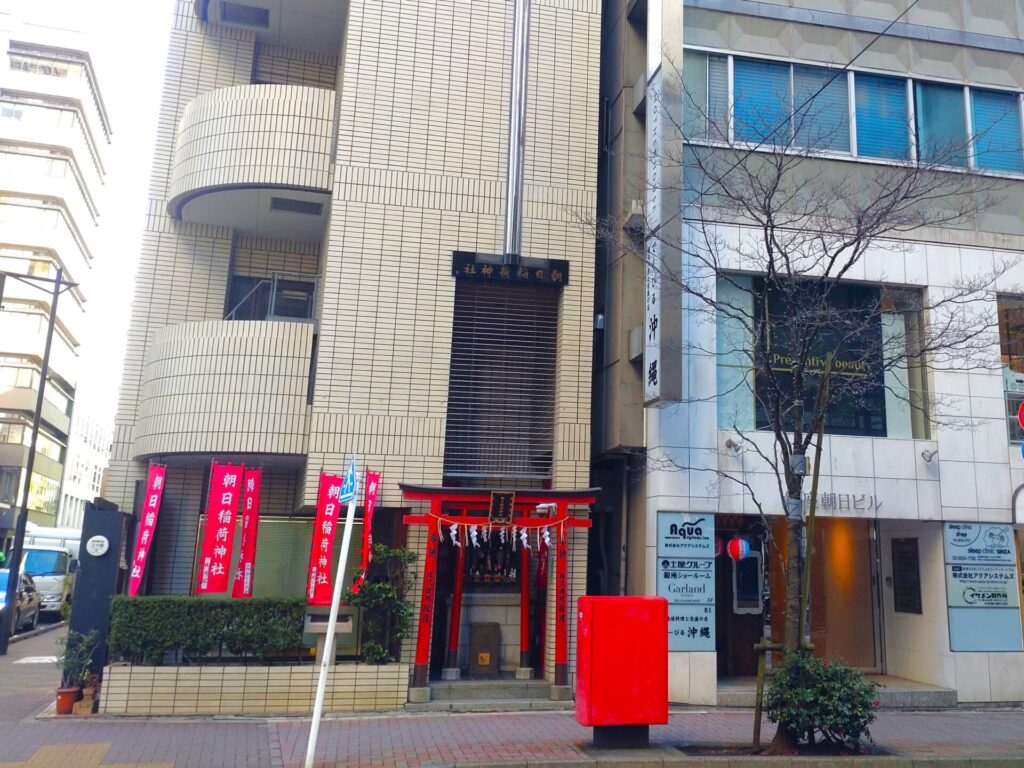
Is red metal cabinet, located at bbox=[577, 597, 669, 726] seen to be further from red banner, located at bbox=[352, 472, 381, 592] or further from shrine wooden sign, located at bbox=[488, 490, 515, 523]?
red banner, located at bbox=[352, 472, 381, 592]

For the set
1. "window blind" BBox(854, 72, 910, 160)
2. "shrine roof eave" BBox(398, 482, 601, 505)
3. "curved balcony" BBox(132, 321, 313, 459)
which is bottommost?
"shrine roof eave" BBox(398, 482, 601, 505)

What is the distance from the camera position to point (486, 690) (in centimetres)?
1217

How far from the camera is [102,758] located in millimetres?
8922

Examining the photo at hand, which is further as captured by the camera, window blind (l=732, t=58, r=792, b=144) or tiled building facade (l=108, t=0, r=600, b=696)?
window blind (l=732, t=58, r=792, b=144)

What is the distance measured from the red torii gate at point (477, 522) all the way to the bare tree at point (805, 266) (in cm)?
204

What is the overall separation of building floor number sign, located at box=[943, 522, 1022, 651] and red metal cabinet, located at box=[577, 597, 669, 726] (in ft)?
22.6

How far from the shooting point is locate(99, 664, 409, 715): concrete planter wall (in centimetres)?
1097

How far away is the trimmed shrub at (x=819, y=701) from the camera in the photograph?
8.99 m

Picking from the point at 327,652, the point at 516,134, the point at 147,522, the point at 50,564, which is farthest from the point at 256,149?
the point at 50,564

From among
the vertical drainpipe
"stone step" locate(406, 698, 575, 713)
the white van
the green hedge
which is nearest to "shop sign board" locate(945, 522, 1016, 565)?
"stone step" locate(406, 698, 575, 713)

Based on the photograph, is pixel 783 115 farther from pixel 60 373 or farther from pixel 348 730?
pixel 60 373

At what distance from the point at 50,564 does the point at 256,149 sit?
65.1 feet

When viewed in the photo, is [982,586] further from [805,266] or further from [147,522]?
[147,522]

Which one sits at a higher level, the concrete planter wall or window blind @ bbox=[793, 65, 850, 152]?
window blind @ bbox=[793, 65, 850, 152]
